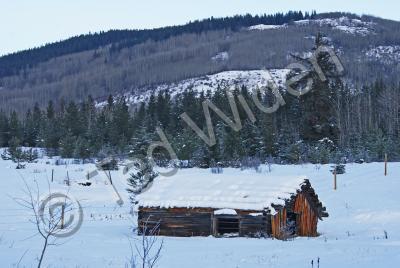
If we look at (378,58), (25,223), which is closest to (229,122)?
(25,223)

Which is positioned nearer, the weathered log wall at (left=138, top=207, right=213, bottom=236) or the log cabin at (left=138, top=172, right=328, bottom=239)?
the log cabin at (left=138, top=172, right=328, bottom=239)

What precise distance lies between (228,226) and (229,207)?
1790 mm

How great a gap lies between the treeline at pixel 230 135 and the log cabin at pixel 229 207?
15.7m

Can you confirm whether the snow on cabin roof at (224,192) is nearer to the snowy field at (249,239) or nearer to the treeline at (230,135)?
the snowy field at (249,239)

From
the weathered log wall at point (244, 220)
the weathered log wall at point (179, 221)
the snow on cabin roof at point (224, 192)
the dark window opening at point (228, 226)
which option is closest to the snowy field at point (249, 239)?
the weathered log wall at point (244, 220)

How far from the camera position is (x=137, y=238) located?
18.5 m

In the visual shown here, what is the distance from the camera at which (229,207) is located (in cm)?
1933

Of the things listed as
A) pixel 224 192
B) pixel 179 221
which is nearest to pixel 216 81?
pixel 224 192

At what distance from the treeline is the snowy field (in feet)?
22.4

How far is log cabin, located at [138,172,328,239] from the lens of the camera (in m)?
19.2

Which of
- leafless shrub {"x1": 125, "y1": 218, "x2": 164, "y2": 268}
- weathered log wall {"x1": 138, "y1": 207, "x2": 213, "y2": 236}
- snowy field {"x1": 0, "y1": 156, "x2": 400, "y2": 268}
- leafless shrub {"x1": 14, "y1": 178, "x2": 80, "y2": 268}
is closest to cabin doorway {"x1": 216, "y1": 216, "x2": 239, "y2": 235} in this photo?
weathered log wall {"x1": 138, "y1": 207, "x2": 213, "y2": 236}

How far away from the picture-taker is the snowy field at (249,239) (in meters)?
13.1

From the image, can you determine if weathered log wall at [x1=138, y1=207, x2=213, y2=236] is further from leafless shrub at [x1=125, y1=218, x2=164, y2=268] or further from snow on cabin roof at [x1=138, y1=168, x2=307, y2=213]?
leafless shrub at [x1=125, y1=218, x2=164, y2=268]

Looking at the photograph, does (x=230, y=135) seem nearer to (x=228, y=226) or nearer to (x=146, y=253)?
(x=228, y=226)
